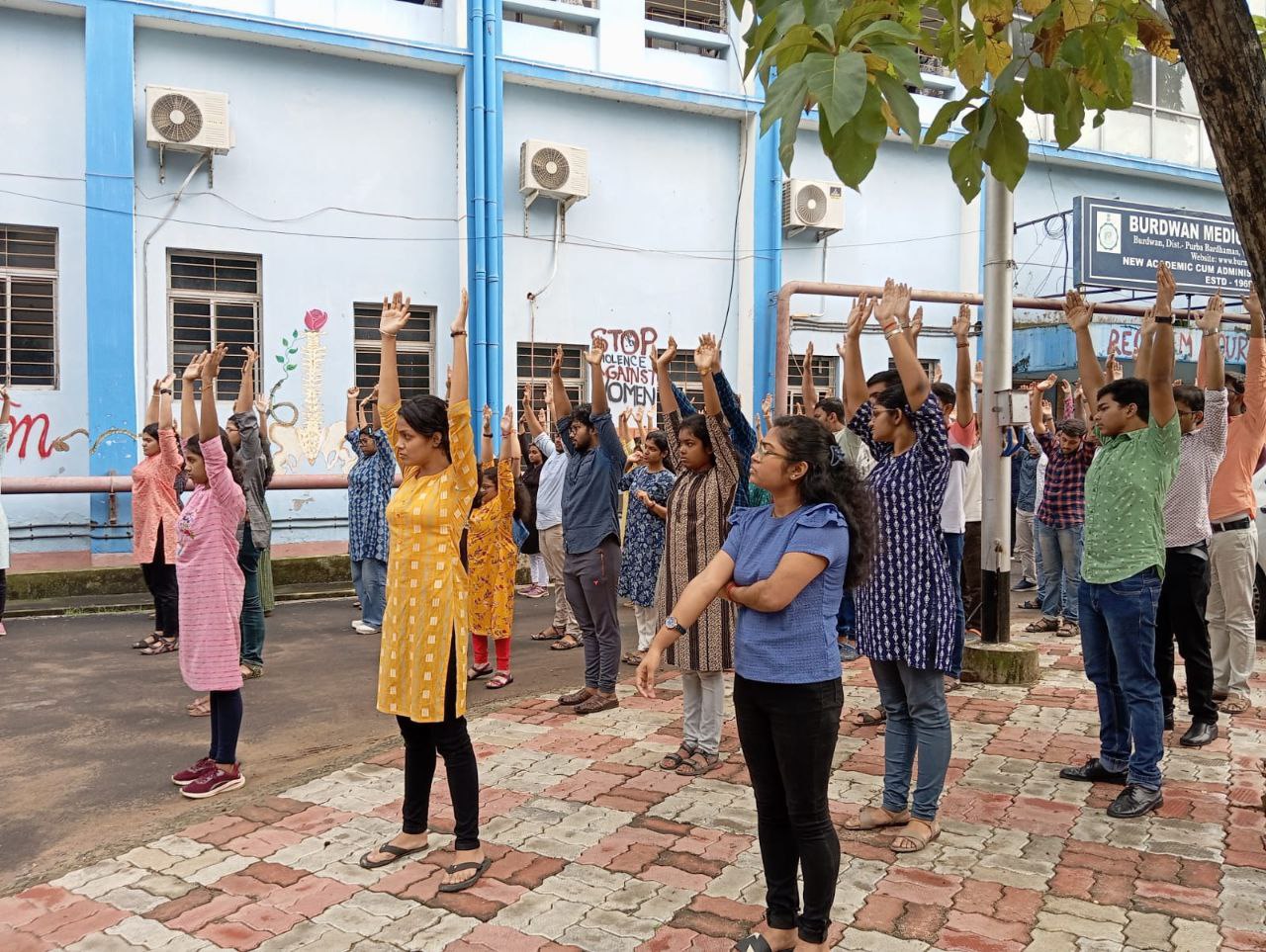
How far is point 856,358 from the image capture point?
447cm

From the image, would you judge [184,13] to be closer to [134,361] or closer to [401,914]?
[134,361]

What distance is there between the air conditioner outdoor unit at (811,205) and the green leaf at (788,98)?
12988 millimetres

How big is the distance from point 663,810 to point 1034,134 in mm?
15412

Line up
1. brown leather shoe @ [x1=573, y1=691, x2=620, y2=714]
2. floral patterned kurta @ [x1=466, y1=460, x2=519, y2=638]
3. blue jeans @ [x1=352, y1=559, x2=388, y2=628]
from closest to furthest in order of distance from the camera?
brown leather shoe @ [x1=573, y1=691, x2=620, y2=714] < floral patterned kurta @ [x1=466, y1=460, x2=519, y2=638] < blue jeans @ [x1=352, y1=559, x2=388, y2=628]

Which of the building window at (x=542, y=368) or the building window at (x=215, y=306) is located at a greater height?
the building window at (x=215, y=306)

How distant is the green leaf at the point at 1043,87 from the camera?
10.1 feet

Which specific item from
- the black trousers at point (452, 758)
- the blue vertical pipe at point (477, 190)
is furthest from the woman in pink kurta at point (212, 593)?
the blue vertical pipe at point (477, 190)

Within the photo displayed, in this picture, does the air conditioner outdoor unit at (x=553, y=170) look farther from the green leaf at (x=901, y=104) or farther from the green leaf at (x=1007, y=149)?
the green leaf at (x=901, y=104)

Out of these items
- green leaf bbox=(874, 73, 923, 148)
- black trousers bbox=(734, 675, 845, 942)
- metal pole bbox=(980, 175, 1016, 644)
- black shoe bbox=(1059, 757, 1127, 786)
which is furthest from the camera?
metal pole bbox=(980, 175, 1016, 644)

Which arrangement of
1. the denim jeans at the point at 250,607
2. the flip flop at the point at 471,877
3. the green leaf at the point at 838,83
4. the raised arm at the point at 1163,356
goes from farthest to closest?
the denim jeans at the point at 250,607 < the raised arm at the point at 1163,356 < the flip flop at the point at 471,877 < the green leaf at the point at 838,83

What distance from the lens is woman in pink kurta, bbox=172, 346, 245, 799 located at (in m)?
4.79

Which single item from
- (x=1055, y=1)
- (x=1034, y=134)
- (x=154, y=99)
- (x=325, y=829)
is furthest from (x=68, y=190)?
(x=1034, y=134)

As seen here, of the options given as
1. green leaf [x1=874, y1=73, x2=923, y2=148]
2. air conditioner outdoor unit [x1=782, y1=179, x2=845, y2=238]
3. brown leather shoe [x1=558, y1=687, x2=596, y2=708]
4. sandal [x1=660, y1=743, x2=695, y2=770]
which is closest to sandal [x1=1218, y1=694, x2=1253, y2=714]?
sandal [x1=660, y1=743, x2=695, y2=770]

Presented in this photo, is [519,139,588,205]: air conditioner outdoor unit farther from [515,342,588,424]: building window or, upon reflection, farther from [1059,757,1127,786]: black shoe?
[1059,757,1127,786]: black shoe
